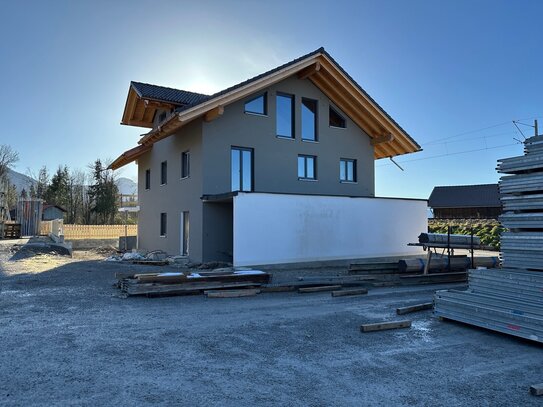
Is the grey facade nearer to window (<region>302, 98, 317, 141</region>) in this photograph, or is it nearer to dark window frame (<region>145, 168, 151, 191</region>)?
window (<region>302, 98, 317, 141</region>)

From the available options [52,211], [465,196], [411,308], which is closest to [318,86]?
[411,308]

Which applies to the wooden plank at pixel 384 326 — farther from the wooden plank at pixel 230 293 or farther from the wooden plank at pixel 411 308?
the wooden plank at pixel 230 293

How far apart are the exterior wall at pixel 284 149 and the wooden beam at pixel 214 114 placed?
0.27 meters

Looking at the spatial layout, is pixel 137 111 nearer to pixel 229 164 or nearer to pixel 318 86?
pixel 229 164

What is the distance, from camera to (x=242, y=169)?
1650 centimetres

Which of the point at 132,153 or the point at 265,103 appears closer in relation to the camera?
the point at 265,103

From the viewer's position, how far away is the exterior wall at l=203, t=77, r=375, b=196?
1584 centimetres

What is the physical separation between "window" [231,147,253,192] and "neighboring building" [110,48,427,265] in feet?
0.13

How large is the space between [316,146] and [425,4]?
700 centimetres

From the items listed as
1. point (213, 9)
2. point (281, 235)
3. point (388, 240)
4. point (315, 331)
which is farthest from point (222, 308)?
point (388, 240)

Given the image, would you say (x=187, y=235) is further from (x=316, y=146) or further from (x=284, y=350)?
(x=284, y=350)

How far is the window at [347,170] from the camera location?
19141 mm

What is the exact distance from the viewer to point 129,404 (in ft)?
12.1

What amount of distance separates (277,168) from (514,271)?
447 inches
